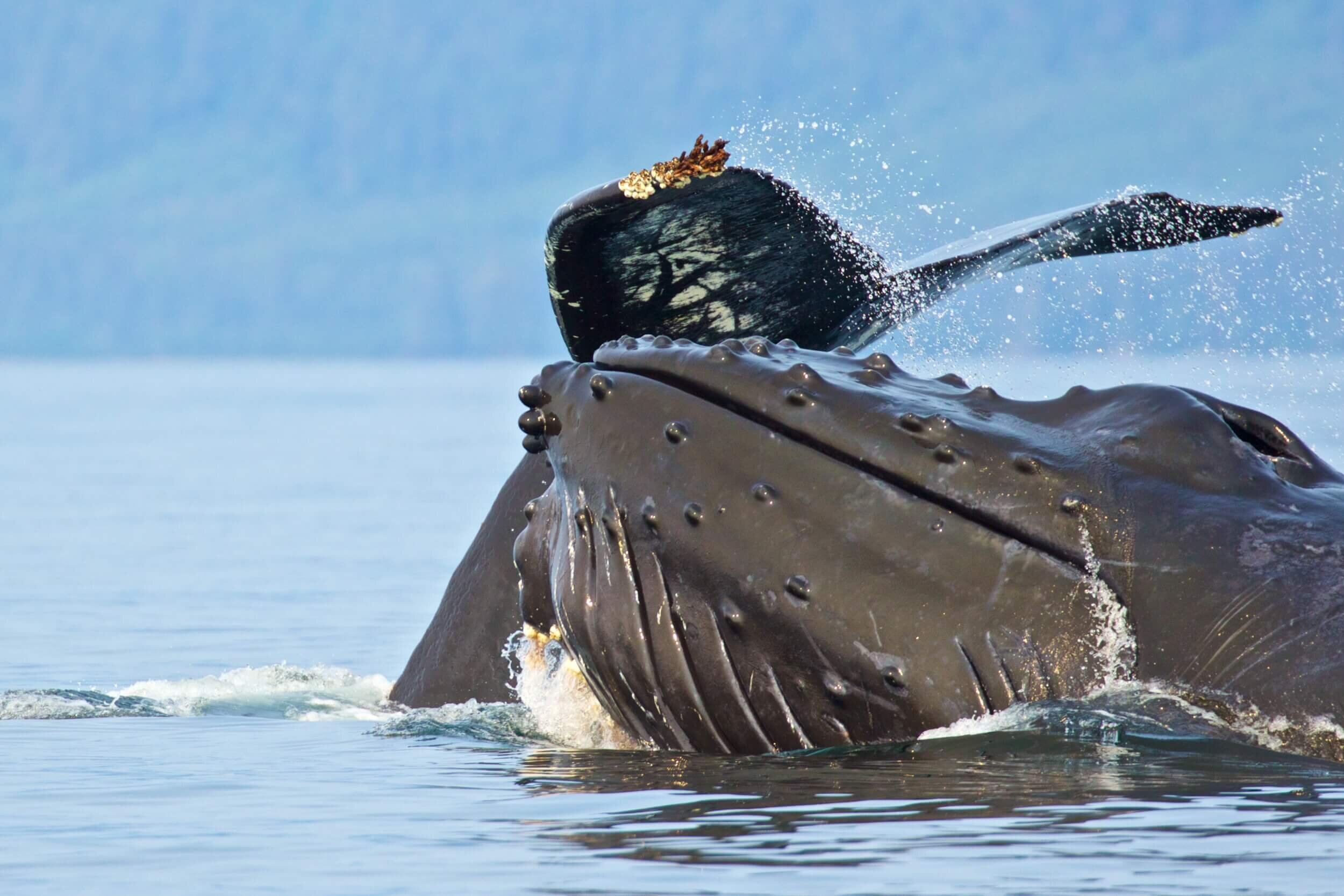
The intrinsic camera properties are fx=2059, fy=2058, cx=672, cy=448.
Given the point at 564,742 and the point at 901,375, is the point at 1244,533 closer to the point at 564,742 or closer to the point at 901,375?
the point at 901,375

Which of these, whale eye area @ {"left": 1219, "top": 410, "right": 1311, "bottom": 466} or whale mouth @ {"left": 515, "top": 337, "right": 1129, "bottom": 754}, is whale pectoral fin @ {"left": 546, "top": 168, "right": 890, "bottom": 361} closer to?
whale mouth @ {"left": 515, "top": 337, "right": 1129, "bottom": 754}

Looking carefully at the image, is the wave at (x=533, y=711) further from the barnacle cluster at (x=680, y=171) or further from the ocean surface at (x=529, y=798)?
the barnacle cluster at (x=680, y=171)

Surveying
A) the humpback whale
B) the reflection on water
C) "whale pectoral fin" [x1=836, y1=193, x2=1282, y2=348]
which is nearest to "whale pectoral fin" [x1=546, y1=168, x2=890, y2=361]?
"whale pectoral fin" [x1=836, y1=193, x2=1282, y2=348]

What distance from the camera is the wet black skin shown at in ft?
18.2

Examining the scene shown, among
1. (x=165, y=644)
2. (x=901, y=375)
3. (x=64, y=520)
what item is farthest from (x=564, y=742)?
(x=64, y=520)

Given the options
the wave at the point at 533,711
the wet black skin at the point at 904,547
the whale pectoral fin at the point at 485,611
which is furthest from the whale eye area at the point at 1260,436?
the whale pectoral fin at the point at 485,611

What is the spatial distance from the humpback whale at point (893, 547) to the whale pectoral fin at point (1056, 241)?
2329 mm

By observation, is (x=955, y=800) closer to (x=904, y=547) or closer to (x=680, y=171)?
(x=904, y=547)

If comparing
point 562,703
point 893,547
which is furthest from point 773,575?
point 562,703

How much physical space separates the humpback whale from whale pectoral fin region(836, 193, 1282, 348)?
2329 millimetres

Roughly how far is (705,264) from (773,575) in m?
2.72

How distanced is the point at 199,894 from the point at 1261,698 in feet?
9.15

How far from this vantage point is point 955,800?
5.86 meters

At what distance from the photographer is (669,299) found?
850 centimetres
